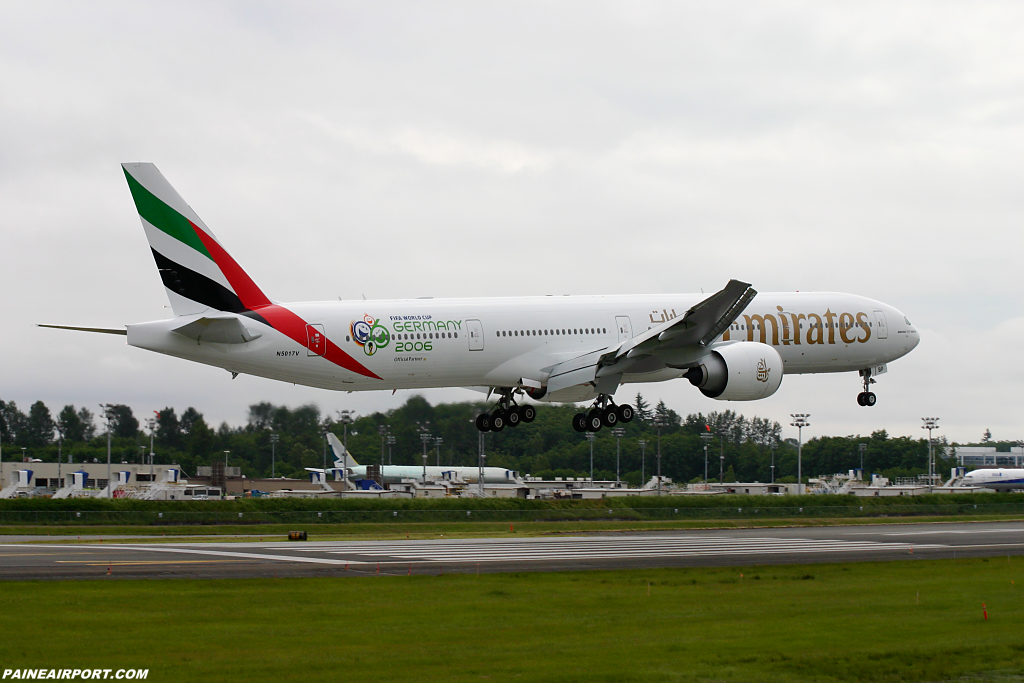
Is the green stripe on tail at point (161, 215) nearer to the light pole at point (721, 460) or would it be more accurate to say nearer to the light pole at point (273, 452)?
the light pole at point (273, 452)

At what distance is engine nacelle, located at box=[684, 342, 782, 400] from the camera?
133 feet

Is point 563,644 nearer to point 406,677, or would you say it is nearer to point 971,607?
point 406,677

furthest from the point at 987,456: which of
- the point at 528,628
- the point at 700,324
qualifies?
the point at 528,628

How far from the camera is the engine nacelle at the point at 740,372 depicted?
133ft

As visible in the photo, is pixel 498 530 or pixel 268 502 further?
pixel 268 502

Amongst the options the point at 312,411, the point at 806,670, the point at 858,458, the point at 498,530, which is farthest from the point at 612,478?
the point at 806,670

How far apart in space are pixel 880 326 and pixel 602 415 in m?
13.9

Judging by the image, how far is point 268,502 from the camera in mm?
65062

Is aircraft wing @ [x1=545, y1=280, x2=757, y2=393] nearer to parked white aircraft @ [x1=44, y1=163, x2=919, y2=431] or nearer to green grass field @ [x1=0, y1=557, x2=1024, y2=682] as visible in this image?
parked white aircraft @ [x1=44, y1=163, x2=919, y2=431]

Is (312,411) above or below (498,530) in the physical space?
above

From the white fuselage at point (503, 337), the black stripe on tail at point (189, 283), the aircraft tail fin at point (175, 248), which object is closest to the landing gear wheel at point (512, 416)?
the white fuselage at point (503, 337)

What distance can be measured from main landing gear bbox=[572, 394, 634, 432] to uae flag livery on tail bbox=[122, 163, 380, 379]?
1080 centimetres

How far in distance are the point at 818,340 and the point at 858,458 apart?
279ft

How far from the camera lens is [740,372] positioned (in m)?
40.5
